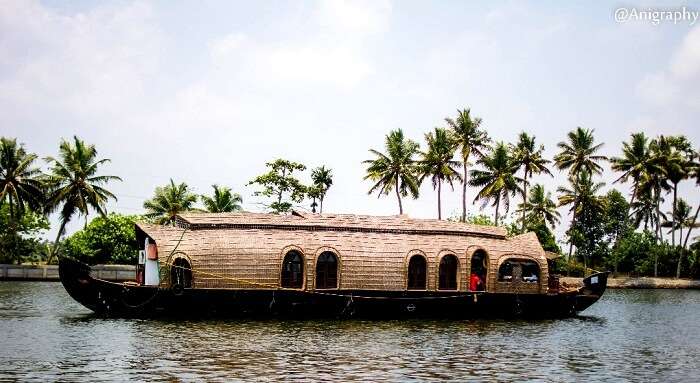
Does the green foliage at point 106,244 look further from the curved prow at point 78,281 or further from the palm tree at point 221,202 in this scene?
the curved prow at point 78,281

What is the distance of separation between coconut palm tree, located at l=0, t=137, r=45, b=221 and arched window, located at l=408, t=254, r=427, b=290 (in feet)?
99.1

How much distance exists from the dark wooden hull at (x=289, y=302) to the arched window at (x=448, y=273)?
44cm

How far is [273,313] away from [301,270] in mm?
1671

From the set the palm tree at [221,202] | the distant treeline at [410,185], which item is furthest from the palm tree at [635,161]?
the palm tree at [221,202]

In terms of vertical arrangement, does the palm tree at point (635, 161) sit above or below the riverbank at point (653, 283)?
above

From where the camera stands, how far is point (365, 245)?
2384cm

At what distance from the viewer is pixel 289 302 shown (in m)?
22.5

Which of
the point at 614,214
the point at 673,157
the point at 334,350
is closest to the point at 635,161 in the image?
the point at 673,157

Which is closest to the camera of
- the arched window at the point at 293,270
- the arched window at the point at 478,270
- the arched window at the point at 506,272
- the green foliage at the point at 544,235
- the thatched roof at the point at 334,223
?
the arched window at the point at 293,270

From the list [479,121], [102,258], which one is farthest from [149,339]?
[479,121]

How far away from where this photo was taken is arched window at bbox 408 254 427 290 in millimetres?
24344

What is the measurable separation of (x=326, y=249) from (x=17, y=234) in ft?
118

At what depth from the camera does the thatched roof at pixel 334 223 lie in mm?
23312

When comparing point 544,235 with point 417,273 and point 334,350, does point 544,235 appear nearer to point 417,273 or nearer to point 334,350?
point 417,273
